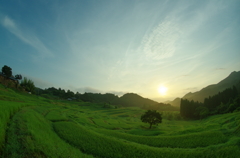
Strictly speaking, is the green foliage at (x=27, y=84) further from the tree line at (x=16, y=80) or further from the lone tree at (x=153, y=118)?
the lone tree at (x=153, y=118)

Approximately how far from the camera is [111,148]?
14914 mm

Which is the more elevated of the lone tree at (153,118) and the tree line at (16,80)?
the tree line at (16,80)

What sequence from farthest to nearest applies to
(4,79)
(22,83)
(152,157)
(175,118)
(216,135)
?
(175,118) < (22,83) < (4,79) < (216,135) < (152,157)

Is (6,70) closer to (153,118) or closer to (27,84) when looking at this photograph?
(27,84)

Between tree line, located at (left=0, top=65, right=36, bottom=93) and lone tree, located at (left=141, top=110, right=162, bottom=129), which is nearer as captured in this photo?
lone tree, located at (left=141, top=110, right=162, bottom=129)

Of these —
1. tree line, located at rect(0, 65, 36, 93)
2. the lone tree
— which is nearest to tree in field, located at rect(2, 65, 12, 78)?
tree line, located at rect(0, 65, 36, 93)

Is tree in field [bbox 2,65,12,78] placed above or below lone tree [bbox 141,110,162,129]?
above

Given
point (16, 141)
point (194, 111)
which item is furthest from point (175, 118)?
point (16, 141)

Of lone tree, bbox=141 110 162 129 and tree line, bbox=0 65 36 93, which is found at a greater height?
tree line, bbox=0 65 36 93

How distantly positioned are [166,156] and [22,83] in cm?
10053

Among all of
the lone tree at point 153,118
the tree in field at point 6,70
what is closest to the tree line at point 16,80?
the tree in field at point 6,70

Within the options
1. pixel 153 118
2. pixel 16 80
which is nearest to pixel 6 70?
pixel 16 80

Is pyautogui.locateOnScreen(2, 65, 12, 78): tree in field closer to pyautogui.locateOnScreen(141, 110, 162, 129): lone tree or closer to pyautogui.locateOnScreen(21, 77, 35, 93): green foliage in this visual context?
pyautogui.locateOnScreen(21, 77, 35, 93): green foliage

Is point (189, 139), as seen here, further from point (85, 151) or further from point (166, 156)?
point (85, 151)
